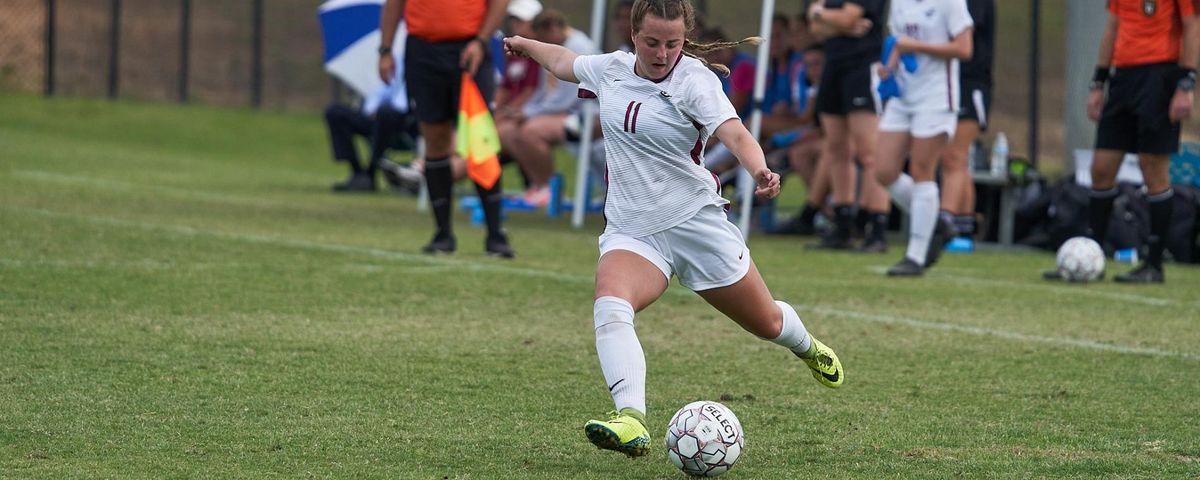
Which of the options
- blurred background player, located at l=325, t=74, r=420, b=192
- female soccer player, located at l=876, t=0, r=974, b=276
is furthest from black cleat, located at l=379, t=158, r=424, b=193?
female soccer player, located at l=876, t=0, r=974, b=276

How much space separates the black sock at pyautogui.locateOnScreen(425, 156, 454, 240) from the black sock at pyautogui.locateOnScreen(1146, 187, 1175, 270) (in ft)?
14.1

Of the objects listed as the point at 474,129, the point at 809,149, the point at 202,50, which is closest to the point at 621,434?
the point at 474,129

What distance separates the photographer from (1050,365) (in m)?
6.41

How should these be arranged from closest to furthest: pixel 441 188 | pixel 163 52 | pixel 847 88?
pixel 441 188
pixel 847 88
pixel 163 52

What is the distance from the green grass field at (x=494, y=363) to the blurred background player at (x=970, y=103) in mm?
552

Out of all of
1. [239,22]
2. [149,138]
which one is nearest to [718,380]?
[149,138]

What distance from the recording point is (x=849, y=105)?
1125 cm

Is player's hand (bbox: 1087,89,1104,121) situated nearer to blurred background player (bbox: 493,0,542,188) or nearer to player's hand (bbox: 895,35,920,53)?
player's hand (bbox: 895,35,920,53)

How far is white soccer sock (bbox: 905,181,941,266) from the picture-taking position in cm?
978

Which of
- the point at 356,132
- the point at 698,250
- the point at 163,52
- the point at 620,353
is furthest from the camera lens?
the point at 163,52

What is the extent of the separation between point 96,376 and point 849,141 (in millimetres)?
7316

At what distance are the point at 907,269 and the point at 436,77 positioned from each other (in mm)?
3119

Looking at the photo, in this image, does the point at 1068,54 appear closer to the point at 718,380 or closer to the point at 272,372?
the point at 718,380

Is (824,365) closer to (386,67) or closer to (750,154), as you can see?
(750,154)
